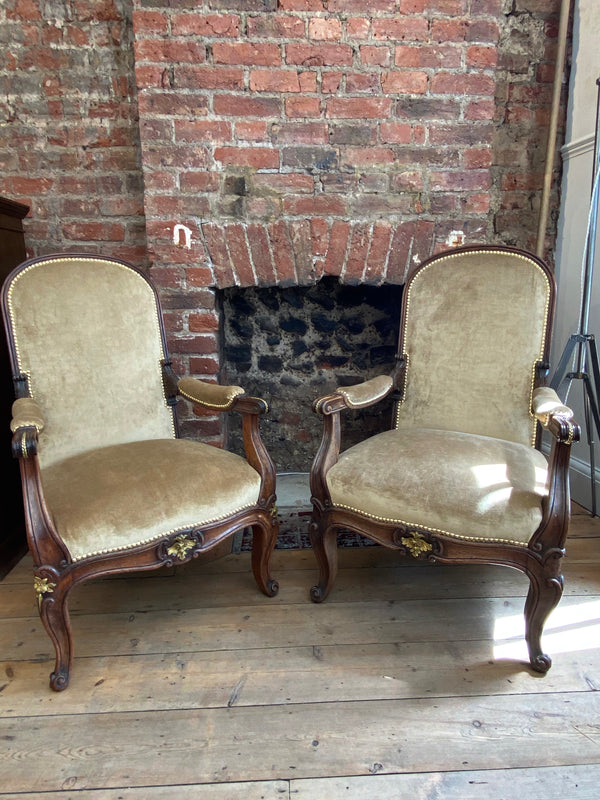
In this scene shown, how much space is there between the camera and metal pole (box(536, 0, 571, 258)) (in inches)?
87.8

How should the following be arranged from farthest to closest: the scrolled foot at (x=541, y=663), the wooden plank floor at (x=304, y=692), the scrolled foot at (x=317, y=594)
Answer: the scrolled foot at (x=317, y=594)
the scrolled foot at (x=541, y=663)
the wooden plank floor at (x=304, y=692)

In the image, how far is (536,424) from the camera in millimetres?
1813

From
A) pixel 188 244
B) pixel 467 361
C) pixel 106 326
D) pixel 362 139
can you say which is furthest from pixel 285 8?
pixel 467 361

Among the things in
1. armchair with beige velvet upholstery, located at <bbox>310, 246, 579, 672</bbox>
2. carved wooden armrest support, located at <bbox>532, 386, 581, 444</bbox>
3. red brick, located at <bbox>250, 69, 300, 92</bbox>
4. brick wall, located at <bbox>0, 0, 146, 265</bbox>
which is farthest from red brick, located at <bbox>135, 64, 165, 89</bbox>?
carved wooden armrest support, located at <bbox>532, 386, 581, 444</bbox>

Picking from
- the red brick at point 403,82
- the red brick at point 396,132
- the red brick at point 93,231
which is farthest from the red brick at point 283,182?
the red brick at point 93,231

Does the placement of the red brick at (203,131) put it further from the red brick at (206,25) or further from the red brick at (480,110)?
the red brick at (480,110)

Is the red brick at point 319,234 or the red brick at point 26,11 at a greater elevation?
the red brick at point 26,11

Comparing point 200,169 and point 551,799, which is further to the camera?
point 200,169

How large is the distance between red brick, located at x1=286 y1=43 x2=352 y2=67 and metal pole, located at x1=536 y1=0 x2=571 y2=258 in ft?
3.18

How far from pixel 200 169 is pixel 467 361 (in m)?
1.26

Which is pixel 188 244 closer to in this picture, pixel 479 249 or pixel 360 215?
pixel 360 215

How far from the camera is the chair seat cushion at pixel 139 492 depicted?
135 cm

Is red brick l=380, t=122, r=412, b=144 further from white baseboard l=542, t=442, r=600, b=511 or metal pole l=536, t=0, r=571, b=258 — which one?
white baseboard l=542, t=442, r=600, b=511

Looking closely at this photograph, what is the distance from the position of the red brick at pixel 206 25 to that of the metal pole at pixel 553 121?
4.53 feet
